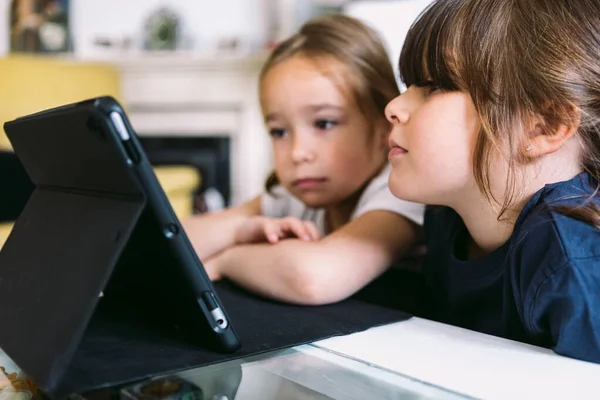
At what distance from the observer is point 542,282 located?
64cm

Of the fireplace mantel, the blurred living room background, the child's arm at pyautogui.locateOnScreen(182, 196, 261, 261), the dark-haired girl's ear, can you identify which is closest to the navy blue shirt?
the dark-haired girl's ear

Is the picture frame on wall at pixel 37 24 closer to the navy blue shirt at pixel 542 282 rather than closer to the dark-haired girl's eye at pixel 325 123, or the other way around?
the dark-haired girl's eye at pixel 325 123

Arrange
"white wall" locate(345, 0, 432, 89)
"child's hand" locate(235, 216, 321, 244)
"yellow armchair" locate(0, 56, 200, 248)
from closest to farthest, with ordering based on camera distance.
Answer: "child's hand" locate(235, 216, 321, 244) → "white wall" locate(345, 0, 432, 89) → "yellow armchair" locate(0, 56, 200, 248)

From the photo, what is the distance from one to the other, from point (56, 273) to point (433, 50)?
486 mm

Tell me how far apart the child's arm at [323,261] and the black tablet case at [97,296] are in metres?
0.07

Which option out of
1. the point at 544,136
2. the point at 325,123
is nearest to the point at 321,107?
the point at 325,123

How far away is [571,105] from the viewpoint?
0.71 meters

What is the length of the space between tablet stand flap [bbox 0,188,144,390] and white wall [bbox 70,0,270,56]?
121 inches

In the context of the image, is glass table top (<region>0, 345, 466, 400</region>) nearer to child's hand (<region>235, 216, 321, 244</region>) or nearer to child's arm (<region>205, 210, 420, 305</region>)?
child's arm (<region>205, 210, 420, 305</region>)

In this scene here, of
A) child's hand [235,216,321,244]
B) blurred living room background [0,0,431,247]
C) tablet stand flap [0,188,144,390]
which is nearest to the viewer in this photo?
tablet stand flap [0,188,144,390]

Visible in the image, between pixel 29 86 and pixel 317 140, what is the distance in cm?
209

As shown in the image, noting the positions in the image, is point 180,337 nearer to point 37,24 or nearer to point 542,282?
point 542,282

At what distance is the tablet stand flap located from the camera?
499 mm

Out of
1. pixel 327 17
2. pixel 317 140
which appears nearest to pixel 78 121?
pixel 317 140
